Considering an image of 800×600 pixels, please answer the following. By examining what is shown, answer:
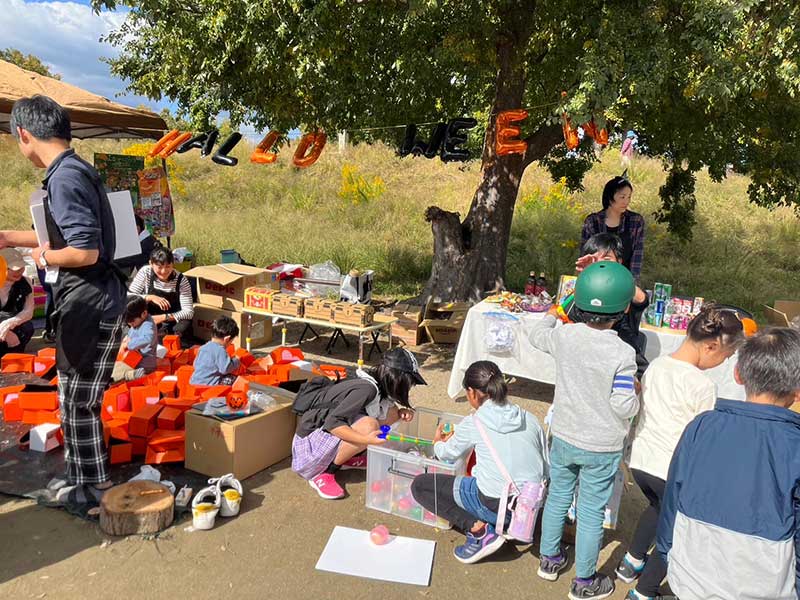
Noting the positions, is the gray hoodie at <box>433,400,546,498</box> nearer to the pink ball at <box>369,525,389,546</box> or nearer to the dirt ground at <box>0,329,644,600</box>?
the dirt ground at <box>0,329,644,600</box>

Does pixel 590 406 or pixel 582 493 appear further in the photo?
pixel 582 493

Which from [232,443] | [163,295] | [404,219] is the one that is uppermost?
[404,219]

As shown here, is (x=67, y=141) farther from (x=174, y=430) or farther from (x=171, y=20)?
(x=171, y=20)

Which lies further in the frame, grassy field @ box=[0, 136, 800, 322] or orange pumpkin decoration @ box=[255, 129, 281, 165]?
grassy field @ box=[0, 136, 800, 322]

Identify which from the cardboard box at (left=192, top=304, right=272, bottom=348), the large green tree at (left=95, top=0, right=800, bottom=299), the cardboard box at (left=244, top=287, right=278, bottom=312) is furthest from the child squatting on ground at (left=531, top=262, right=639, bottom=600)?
the cardboard box at (left=192, top=304, right=272, bottom=348)

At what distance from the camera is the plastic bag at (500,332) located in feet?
17.7

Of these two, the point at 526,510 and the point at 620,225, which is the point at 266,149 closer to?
the point at 620,225

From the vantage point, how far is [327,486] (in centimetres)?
391

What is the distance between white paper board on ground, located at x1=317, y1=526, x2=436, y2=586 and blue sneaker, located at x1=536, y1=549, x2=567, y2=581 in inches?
22.9

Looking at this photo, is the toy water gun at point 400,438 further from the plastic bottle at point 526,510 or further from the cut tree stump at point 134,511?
the cut tree stump at point 134,511

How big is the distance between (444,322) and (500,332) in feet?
7.41

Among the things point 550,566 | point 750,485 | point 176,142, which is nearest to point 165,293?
point 176,142

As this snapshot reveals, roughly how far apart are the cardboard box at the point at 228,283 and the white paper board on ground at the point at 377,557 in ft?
13.4

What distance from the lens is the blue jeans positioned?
2859 millimetres
